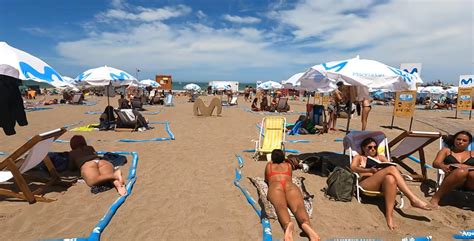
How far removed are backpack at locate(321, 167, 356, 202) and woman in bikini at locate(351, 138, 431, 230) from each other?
118 mm

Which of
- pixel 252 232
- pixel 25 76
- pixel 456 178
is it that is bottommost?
pixel 252 232

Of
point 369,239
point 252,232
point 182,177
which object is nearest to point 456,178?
point 369,239

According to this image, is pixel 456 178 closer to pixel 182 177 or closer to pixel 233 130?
pixel 182 177

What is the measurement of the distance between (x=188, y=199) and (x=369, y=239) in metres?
2.26

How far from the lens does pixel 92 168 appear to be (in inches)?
171

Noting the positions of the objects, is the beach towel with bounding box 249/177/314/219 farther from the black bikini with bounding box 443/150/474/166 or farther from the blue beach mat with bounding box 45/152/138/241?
the black bikini with bounding box 443/150/474/166

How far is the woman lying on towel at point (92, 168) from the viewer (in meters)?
4.21

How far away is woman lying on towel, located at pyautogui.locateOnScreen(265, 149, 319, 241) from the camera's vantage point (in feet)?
9.71

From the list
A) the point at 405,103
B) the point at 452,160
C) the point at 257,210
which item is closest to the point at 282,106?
the point at 405,103

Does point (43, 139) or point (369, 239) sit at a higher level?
point (43, 139)

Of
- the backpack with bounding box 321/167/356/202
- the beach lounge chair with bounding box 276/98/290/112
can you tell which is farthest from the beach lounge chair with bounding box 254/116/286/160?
the beach lounge chair with bounding box 276/98/290/112

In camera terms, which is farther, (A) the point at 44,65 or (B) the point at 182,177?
(B) the point at 182,177

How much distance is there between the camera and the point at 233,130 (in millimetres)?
9930

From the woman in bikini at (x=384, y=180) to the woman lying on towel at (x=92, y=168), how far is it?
3293 mm
